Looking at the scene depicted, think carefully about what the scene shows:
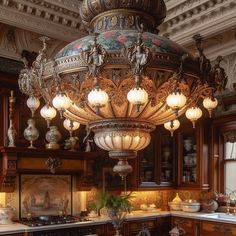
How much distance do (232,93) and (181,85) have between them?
347 cm

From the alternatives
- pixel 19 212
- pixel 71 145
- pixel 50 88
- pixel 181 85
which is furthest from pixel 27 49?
pixel 181 85

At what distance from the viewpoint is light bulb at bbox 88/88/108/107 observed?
79.7 inches

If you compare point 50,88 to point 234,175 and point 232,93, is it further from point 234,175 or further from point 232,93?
point 234,175

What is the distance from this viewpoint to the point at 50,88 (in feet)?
7.70

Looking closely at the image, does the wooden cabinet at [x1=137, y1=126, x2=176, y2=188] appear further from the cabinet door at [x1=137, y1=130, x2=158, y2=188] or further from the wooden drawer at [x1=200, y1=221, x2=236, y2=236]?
the wooden drawer at [x1=200, y1=221, x2=236, y2=236]

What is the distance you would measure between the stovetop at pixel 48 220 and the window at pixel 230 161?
226 cm

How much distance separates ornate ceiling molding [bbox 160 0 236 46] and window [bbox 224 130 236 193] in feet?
5.40

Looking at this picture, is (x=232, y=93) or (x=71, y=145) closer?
(x=71, y=145)

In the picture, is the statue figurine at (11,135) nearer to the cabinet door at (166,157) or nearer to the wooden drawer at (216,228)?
the cabinet door at (166,157)

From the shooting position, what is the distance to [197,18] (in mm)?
4707

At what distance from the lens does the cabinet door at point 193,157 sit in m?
5.88

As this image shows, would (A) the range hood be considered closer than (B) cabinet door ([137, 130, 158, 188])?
Yes

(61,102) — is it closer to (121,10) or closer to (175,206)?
(121,10)

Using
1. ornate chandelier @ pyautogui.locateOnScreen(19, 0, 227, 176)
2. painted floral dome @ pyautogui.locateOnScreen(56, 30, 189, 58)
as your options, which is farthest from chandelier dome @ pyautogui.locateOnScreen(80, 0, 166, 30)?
painted floral dome @ pyautogui.locateOnScreen(56, 30, 189, 58)
